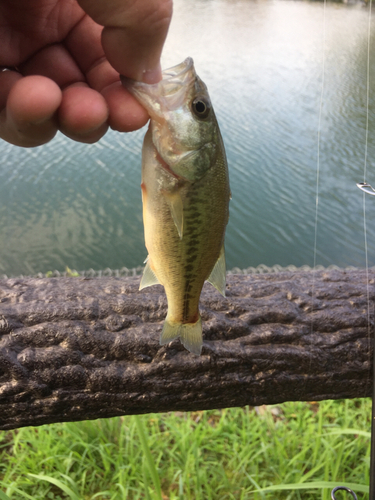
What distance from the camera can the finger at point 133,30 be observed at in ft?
1.75

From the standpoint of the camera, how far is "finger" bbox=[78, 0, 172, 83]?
535 mm

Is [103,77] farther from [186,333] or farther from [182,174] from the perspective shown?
[186,333]

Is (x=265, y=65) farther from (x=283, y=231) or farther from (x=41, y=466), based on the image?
(x=41, y=466)

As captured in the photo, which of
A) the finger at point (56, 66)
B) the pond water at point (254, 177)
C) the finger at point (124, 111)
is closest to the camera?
the finger at point (124, 111)

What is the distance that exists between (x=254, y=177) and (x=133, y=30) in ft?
8.35

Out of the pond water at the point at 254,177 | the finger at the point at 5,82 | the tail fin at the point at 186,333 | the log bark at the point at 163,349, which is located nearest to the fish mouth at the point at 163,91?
the finger at the point at 5,82

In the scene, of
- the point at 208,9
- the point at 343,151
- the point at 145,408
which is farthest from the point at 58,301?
the point at 208,9

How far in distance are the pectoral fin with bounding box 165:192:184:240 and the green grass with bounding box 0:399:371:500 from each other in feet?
3.76

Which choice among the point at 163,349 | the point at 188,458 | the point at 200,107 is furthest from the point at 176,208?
the point at 188,458

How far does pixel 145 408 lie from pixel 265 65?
3.60 metres

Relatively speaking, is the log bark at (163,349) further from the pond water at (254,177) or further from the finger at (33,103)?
the pond water at (254,177)

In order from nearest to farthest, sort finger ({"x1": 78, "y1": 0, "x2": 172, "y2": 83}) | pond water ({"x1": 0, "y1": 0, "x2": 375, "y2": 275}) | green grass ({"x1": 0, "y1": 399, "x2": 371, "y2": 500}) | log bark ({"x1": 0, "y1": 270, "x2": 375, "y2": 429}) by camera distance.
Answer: finger ({"x1": 78, "y1": 0, "x2": 172, "y2": 83}), log bark ({"x1": 0, "y1": 270, "x2": 375, "y2": 429}), green grass ({"x1": 0, "y1": 399, "x2": 371, "y2": 500}), pond water ({"x1": 0, "y1": 0, "x2": 375, "y2": 275})

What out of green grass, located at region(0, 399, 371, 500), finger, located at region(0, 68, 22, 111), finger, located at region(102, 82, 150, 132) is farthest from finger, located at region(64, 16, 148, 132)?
green grass, located at region(0, 399, 371, 500)

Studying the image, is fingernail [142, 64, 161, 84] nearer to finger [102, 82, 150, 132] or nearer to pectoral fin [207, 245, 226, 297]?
finger [102, 82, 150, 132]
